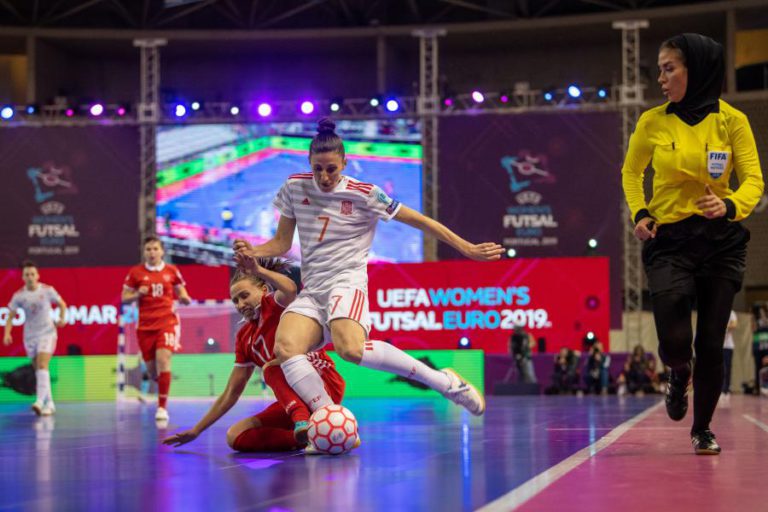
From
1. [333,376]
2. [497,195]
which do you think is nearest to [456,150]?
[497,195]

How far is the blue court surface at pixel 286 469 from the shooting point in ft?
11.8

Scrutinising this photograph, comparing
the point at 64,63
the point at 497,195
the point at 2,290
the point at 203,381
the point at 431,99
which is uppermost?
the point at 64,63

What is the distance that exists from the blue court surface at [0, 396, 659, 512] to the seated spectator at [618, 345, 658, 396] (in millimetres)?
9610

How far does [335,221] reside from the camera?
5793 mm

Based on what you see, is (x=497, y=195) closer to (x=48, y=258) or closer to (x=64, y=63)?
(x=48, y=258)

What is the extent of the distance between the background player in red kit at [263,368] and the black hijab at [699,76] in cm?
221

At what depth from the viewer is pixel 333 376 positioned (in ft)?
20.1

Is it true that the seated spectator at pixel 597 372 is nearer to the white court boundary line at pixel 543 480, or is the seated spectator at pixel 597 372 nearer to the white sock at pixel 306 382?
the white court boundary line at pixel 543 480

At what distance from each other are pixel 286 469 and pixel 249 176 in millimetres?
19186

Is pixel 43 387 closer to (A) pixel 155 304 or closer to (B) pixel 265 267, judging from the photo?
(A) pixel 155 304

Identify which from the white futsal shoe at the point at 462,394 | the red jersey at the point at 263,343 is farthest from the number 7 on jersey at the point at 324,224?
the white futsal shoe at the point at 462,394

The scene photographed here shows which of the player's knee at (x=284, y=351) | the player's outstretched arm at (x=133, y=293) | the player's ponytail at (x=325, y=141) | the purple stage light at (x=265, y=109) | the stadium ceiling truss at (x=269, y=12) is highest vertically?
the stadium ceiling truss at (x=269, y=12)

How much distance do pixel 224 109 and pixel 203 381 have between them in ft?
30.4

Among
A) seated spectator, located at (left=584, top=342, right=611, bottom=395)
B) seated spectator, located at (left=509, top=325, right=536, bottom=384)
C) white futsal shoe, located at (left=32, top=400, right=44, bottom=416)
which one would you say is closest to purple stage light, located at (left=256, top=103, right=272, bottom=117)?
seated spectator, located at (left=509, top=325, right=536, bottom=384)
